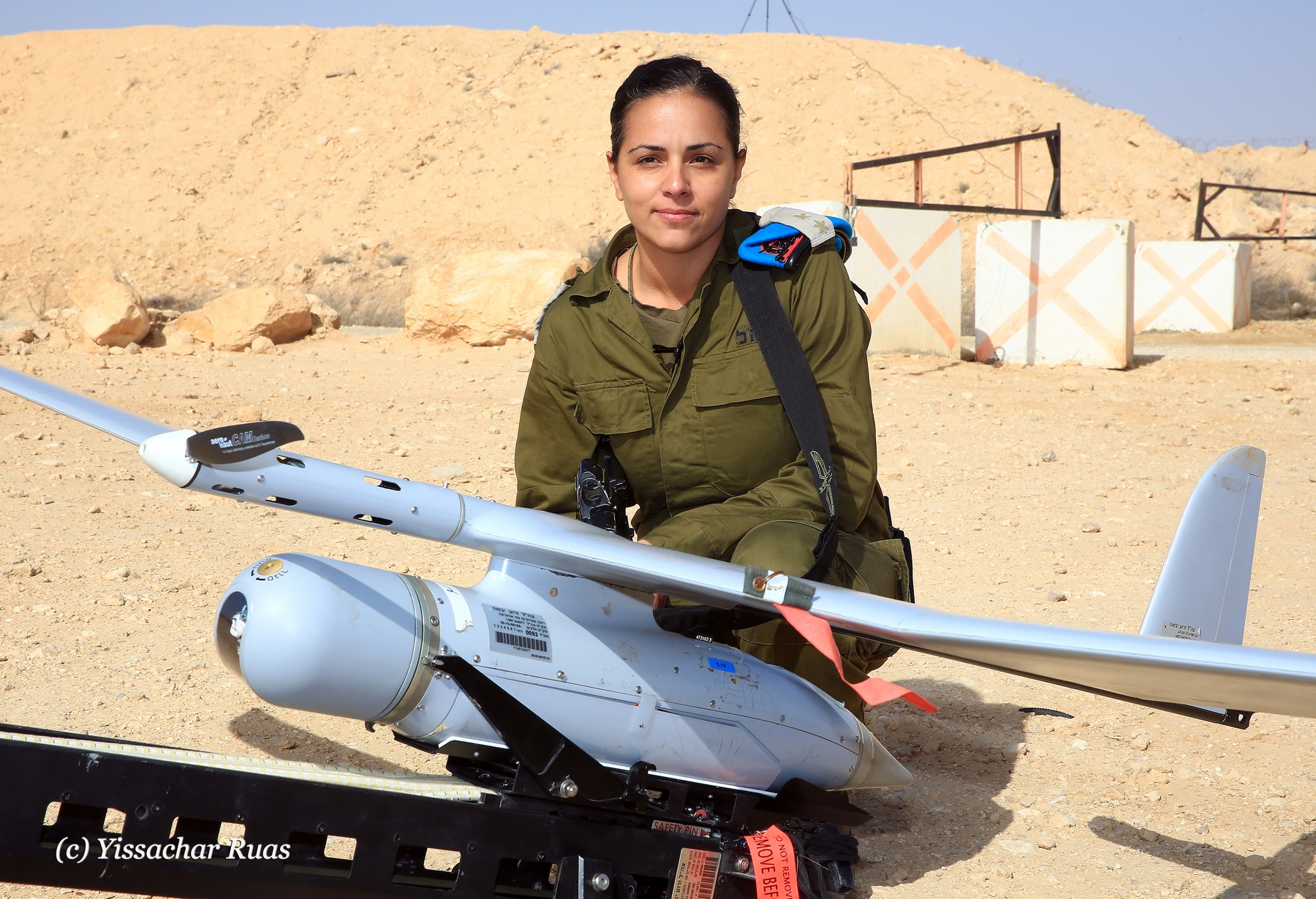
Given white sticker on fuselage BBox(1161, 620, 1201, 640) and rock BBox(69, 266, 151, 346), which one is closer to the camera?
white sticker on fuselage BBox(1161, 620, 1201, 640)

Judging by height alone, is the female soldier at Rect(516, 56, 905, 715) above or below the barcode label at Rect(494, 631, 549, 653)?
above

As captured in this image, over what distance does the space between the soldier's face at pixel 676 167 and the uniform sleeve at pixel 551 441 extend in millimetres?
419

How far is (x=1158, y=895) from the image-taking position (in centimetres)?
273

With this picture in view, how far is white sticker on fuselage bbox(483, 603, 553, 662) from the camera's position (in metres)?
2.11

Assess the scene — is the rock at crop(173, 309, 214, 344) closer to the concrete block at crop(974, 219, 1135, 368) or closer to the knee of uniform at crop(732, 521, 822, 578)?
the concrete block at crop(974, 219, 1135, 368)

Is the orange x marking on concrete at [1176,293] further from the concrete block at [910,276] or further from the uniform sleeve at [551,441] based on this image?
the uniform sleeve at [551,441]

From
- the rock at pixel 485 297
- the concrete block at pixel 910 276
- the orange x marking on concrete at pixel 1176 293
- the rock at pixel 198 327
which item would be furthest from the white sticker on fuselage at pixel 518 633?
the orange x marking on concrete at pixel 1176 293

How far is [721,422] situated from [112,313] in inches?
362

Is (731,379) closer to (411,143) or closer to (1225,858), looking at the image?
(1225,858)

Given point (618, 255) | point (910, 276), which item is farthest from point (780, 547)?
point (910, 276)

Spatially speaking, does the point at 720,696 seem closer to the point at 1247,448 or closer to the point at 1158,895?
the point at 1158,895

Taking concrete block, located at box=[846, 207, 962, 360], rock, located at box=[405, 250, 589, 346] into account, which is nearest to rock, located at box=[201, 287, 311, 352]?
rock, located at box=[405, 250, 589, 346]

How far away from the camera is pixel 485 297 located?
11508 millimetres

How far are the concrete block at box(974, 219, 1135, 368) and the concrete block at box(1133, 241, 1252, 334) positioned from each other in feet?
17.5
